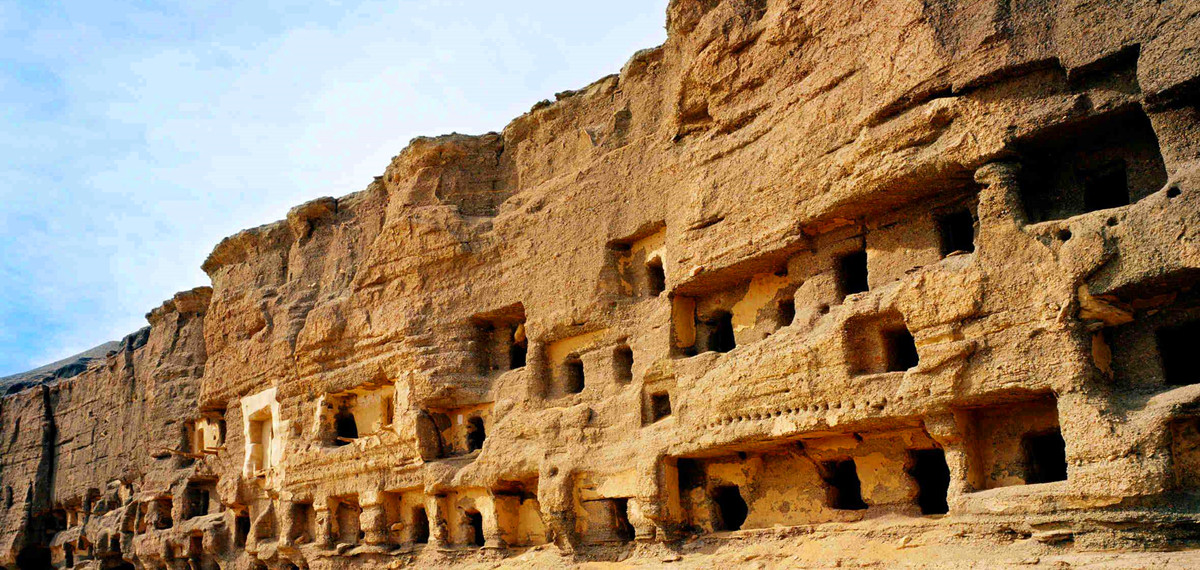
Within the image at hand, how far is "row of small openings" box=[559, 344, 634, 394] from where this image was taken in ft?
43.0

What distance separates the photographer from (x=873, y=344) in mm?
10102

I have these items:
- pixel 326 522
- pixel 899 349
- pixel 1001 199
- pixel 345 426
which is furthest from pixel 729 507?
pixel 345 426

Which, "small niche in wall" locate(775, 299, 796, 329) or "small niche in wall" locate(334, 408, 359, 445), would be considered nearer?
"small niche in wall" locate(775, 299, 796, 329)

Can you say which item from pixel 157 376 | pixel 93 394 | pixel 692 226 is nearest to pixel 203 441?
pixel 157 376

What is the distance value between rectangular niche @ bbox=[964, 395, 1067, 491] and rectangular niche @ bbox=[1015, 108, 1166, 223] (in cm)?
179

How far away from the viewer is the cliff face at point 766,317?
8430 millimetres

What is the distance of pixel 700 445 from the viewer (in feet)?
37.0

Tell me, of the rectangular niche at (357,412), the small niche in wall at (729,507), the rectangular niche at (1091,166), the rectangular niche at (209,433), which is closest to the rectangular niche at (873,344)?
the rectangular niche at (1091,166)

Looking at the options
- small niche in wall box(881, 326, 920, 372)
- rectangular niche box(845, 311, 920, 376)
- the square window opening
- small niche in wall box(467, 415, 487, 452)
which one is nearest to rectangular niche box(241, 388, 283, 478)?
small niche in wall box(467, 415, 487, 452)

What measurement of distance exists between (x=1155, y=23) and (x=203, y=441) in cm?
1828

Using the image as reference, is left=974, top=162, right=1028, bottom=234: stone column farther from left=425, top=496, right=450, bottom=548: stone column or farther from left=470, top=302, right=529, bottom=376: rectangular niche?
left=425, top=496, right=450, bottom=548: stone column

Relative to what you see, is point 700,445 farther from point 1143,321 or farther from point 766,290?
point 1143,321

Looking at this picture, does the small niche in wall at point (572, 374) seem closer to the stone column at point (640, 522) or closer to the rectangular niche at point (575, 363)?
the rectangular niche at point (575, 363)

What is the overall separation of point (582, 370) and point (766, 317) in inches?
128
